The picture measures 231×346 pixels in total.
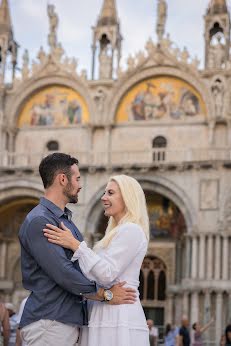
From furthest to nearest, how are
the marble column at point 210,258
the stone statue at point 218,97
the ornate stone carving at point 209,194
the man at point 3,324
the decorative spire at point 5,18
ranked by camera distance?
the decorative spire at point 5,18 < the stone statue at point 218,97 < the ornate stone carving at point 209,194 < the marble column at point 210,258 < the man at point 3,324

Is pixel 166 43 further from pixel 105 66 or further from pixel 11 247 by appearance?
pixel 11 247

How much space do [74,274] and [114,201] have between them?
64 cm

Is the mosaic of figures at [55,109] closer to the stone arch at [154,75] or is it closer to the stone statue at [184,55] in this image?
the stone arch at [154,75]

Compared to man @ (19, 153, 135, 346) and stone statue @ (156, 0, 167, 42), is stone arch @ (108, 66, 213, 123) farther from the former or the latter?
man @ (19, 153, 135, 346)

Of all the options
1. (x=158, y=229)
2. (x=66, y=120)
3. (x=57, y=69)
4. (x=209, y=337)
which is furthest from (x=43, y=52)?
(x=209, y=337)

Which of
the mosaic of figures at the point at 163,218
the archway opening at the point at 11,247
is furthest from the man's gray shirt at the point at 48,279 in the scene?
the archway opening at the point at 11,247

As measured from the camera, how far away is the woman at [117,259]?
3961mm

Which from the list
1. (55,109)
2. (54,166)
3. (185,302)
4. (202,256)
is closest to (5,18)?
(55,109)

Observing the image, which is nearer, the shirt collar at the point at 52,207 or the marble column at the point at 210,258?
the shirt collar at the point at 52,207

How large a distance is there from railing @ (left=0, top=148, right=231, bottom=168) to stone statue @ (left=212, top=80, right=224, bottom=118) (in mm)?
1749

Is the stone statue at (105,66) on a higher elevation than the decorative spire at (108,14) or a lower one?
lower

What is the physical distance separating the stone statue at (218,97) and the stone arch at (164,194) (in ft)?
10.9

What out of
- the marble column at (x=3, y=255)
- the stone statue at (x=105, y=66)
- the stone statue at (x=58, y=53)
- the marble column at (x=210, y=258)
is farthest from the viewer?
the stone statue at (x=58, y=53)

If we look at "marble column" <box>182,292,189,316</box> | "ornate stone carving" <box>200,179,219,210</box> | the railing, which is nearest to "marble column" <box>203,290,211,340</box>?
"marble column" <box>182,292,189,316</box>
